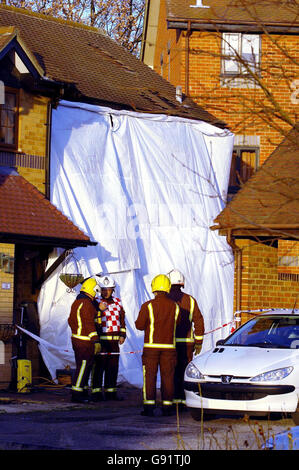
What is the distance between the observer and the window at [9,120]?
18.8 m

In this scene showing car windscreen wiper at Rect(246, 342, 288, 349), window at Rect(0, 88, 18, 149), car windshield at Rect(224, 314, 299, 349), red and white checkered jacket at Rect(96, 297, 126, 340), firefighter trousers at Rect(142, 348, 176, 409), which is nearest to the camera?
car windscreen wiper at Rect(246, 342, 288, 349)

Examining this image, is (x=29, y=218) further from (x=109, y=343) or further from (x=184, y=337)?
(x=184, y=337)

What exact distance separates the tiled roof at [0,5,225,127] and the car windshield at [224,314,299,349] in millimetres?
8367

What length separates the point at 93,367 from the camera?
15344 millimetres

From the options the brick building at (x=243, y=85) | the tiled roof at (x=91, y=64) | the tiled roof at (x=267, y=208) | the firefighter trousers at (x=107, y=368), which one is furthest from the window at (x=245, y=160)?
the firefighter trousers at (x=107, y=368)

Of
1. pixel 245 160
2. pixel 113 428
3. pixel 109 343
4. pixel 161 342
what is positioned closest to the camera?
pixel 113 428

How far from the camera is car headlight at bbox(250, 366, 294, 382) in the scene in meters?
11.9

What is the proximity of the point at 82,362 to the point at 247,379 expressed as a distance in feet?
11.6

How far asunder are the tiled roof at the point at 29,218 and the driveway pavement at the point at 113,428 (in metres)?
3.05

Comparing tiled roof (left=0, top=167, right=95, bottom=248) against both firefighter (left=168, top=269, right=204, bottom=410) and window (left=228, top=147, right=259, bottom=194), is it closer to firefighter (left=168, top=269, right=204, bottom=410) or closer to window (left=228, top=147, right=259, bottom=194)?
firefighter (left=168, top=269, right=204, bottom=410)

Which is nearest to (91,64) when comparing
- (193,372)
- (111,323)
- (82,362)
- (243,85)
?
(243,85)

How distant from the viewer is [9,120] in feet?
62.2

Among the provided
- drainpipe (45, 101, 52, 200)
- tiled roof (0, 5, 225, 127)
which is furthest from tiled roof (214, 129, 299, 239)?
drainpipe (45, 101, 52, 200)
